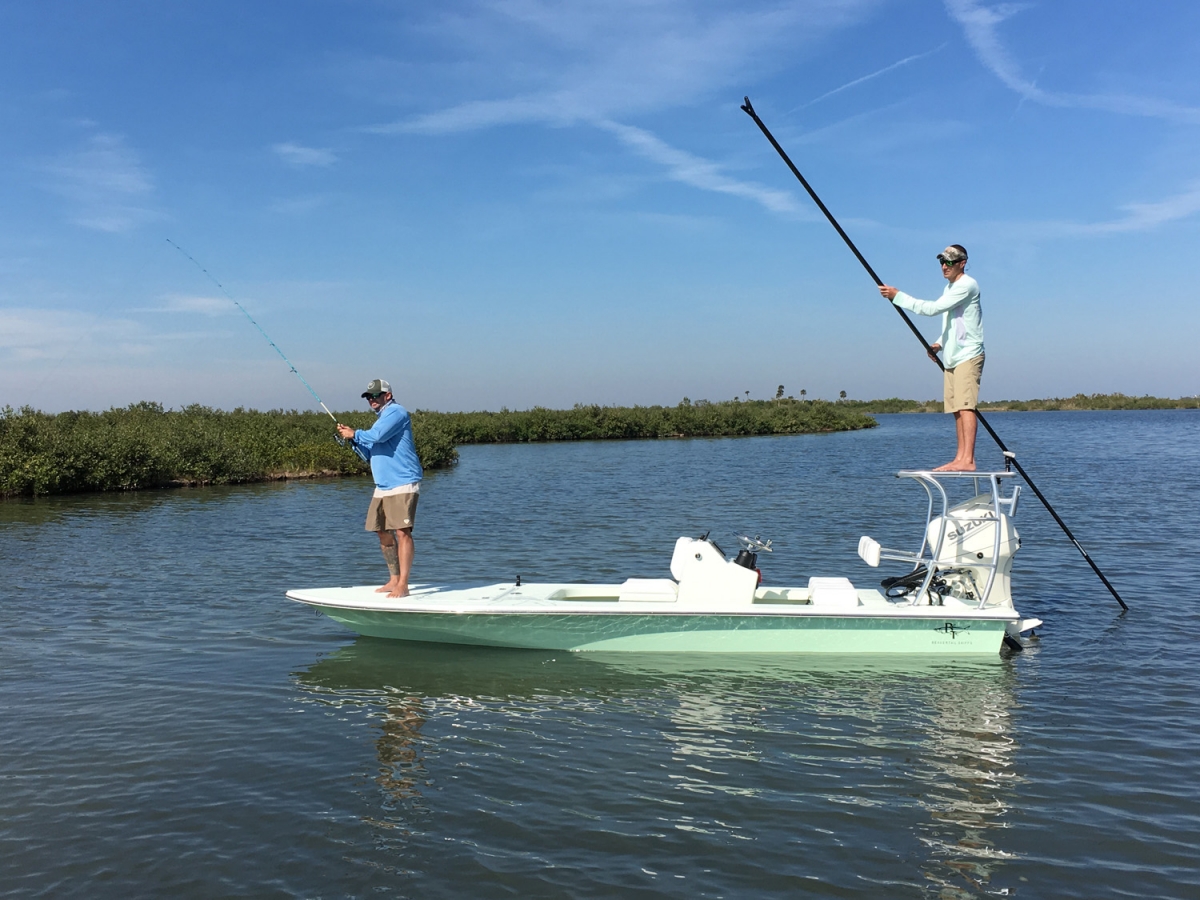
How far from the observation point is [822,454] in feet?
151

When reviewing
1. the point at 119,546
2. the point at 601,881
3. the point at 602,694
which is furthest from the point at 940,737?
the point at 119,546

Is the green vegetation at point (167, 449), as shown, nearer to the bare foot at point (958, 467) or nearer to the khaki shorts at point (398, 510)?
the khaki shorts at point (398, 510)

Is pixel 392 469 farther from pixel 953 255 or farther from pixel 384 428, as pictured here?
pixel 953 255

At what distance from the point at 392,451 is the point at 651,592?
3.05 metres

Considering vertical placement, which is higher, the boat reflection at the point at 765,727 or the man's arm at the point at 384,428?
the man's arm at the point at 384,428

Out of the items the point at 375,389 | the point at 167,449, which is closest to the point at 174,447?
the point at 167,449

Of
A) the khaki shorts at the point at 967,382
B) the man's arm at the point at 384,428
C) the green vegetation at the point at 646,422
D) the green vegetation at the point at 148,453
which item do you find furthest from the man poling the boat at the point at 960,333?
the green vegetation at the point at 646,422

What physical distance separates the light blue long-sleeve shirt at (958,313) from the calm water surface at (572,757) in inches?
121

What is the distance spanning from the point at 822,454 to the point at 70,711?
40980mm

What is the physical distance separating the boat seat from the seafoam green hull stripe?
34cm

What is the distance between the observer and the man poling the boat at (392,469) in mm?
9516

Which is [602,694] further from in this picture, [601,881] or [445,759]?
[601,881]

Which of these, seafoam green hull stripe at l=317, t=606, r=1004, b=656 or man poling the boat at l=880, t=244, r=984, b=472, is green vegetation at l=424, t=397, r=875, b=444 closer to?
seafoam green hull stripe at l=317, t=606, r=1004, b=656

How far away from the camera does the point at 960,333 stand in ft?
28.9
